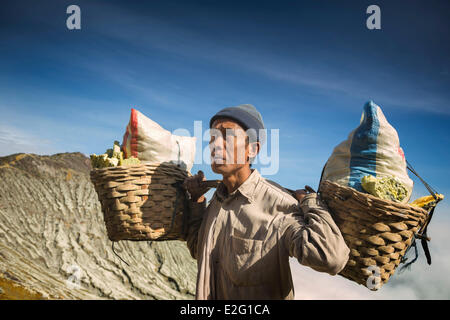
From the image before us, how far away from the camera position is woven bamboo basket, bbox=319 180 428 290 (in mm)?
2002

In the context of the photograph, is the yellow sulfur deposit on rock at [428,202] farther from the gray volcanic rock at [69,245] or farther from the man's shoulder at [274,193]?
the gray volcanic rock at [69,245]

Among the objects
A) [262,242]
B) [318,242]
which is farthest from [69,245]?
[318,242]

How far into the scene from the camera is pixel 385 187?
2.07 m

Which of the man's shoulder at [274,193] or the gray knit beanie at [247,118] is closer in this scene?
the man's shoulder at [274,193]

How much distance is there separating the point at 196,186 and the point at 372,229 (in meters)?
1.33

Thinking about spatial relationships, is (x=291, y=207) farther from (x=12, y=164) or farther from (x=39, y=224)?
(x=12, y=164)

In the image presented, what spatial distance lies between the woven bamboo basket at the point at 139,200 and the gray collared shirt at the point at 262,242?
34cm

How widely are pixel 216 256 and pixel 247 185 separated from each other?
22.7 inches

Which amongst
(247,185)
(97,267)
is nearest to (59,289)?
(97,267)

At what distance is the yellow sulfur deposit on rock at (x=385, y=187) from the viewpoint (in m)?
2.05

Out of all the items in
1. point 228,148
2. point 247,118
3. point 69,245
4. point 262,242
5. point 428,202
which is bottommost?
point 69,245

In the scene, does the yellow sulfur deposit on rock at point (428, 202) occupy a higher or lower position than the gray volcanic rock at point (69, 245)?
higher

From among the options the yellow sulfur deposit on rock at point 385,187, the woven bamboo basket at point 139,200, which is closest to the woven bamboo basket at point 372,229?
the yellow sulfur deposit on rock at point 385,187

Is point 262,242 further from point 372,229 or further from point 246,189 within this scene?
point 372,229
